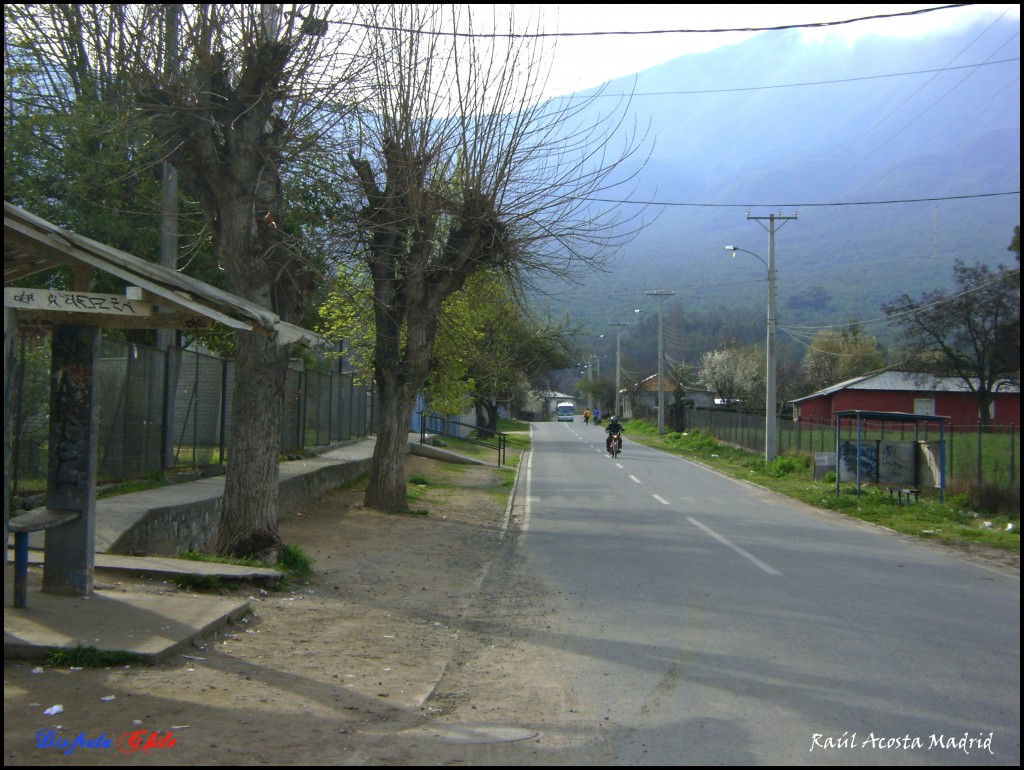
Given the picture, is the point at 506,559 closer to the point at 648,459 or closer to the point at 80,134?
the point at 80,134

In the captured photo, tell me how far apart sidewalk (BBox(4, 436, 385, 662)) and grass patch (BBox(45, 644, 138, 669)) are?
6 cm

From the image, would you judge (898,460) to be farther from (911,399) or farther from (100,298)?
(911,399)

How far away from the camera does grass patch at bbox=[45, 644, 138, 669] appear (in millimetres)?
5875

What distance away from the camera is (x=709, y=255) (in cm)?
18425

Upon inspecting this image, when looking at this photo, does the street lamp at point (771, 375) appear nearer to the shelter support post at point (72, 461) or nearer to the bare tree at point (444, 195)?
the bare tree at point (444, 195)

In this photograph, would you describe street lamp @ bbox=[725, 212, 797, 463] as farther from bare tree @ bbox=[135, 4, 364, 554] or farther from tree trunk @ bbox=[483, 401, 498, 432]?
bare tree @ bbox=[135, 4, 364, 554]

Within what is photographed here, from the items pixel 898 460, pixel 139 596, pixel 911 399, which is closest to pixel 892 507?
pixel 898 460

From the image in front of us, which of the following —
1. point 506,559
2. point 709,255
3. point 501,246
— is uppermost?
point 709,255

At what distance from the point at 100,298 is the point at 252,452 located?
3912mm

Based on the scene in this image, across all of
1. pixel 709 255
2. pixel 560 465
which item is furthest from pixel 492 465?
pixel 709 255

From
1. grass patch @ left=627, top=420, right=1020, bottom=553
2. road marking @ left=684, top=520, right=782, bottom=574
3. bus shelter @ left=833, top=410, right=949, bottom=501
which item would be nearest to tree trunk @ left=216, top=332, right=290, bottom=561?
road marking @ left=684, top=520, right=782, bottom=574

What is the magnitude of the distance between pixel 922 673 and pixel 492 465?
2699 cm

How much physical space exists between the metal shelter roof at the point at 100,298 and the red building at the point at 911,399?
35.9 m

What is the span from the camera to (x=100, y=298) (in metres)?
6.78
